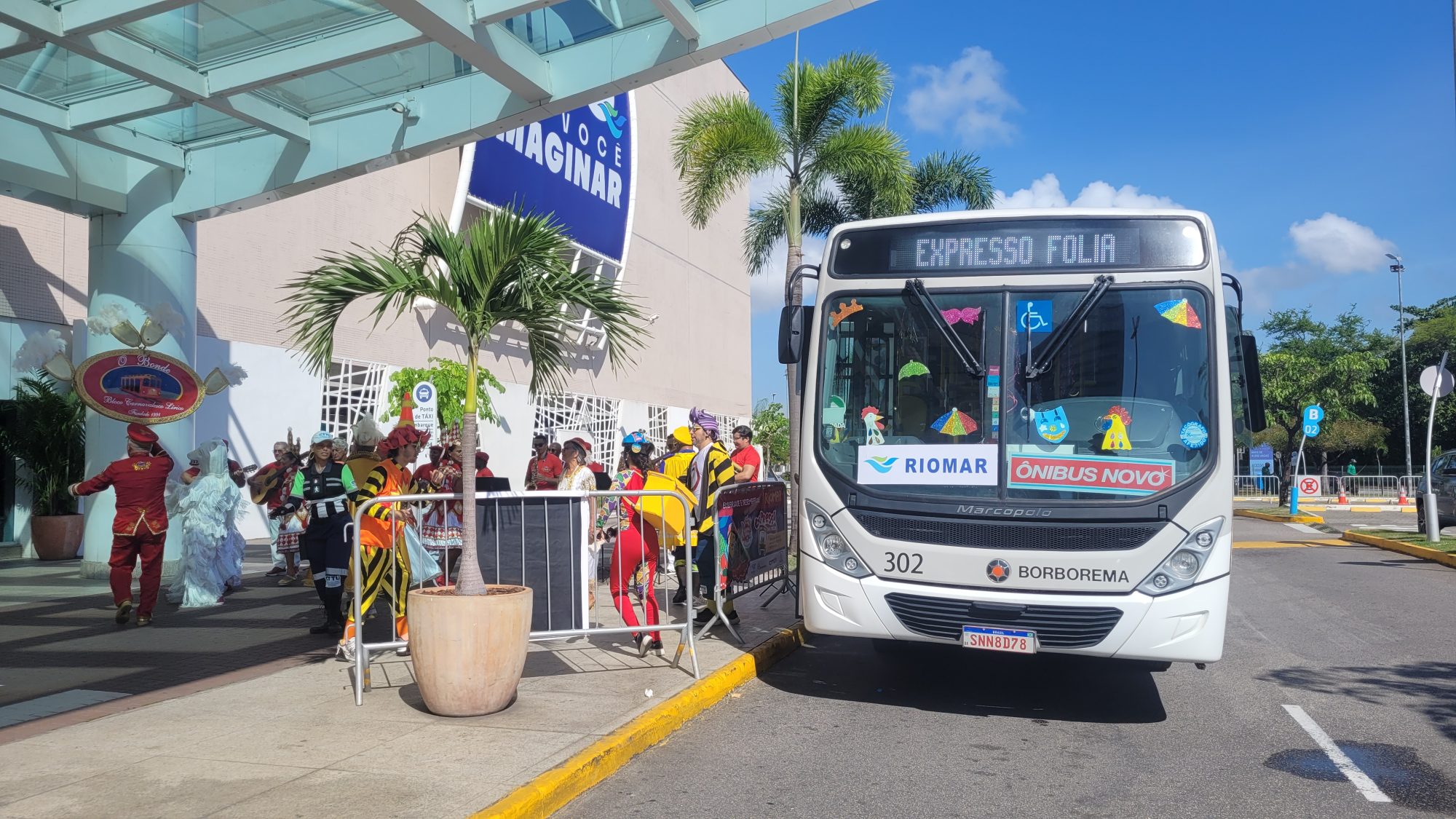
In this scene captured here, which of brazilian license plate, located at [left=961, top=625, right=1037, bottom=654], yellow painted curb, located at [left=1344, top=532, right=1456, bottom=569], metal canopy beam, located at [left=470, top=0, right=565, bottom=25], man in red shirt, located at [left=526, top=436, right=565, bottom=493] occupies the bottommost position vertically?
yellow painted curb, located at [left=1344, top=532, right=1456, bottom=569]

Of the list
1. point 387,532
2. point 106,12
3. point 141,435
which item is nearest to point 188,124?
point 106,12

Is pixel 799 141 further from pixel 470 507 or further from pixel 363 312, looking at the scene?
pixel 470 507

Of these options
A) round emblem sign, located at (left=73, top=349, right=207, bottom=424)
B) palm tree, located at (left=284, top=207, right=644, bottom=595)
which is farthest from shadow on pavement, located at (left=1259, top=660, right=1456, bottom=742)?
round emblem sign, located at (left=73, top=349, right=207, bottom=424)

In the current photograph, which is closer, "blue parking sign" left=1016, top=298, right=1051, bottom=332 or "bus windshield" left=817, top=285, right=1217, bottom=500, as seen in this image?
"bus windshield" left=817, top=285, right=1217, bottom=500

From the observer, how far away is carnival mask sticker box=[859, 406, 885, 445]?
24.1 feet

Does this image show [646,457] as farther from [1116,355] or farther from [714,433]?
[1116,355]

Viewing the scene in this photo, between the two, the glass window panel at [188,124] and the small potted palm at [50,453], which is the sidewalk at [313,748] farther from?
the small potted palm at [50,453]

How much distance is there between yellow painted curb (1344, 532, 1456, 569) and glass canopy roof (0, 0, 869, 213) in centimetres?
1341

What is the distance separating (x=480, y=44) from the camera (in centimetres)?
998

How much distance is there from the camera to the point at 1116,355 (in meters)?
7.02

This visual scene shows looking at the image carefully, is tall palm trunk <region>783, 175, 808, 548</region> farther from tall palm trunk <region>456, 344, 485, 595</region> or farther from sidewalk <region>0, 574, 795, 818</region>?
tall palm trunk <region>456, 344, 485, 595</region>

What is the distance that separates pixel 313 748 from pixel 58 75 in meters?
8.69

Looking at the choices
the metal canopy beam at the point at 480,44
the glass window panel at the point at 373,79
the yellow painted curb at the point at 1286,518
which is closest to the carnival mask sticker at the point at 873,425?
the metal canopy beam at the point at 480,44

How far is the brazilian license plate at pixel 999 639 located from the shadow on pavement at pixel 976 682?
24.2 inches
